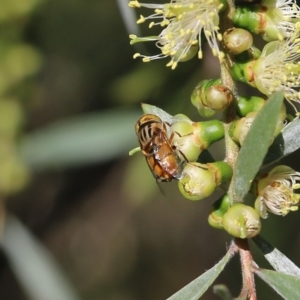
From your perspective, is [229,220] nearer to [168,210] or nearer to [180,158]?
[180,158]

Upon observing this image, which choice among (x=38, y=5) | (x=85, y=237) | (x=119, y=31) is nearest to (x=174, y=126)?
(x=38, y=5)

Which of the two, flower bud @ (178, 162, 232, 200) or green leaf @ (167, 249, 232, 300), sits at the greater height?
flower bud @ (178, 162, 232, 200)

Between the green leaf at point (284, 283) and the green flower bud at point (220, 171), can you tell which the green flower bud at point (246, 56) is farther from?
the green leaf at point (284, 283)

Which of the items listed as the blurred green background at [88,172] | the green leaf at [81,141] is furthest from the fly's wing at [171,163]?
the green leaf at [81,141]

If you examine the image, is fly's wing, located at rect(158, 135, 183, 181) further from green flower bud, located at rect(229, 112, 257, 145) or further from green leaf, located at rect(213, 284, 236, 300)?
green leaf, located at rect(213, 284, 236, 300)

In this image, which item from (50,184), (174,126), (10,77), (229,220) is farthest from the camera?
(50,184)

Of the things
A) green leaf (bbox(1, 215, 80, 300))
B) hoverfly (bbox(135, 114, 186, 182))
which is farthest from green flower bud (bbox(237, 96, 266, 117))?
green leaf (bbox(1, 215, 80, 300))

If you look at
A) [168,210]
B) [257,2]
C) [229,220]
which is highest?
[257,2]
